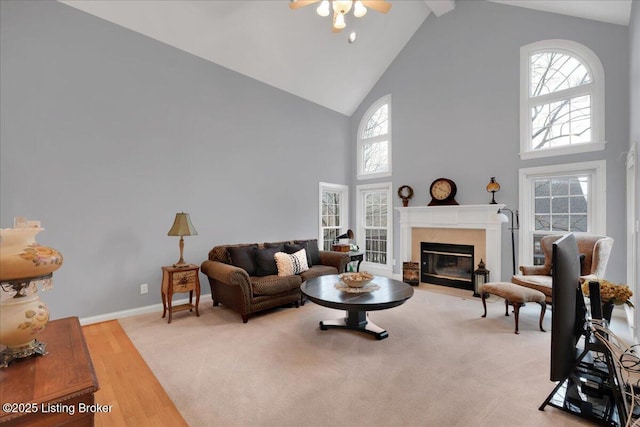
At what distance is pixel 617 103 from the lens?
3.76 meters

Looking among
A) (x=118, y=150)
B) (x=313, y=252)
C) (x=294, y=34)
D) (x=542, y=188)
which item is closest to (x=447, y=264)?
(x=542, y=188)

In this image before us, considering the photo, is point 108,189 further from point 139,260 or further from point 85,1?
point 85,1

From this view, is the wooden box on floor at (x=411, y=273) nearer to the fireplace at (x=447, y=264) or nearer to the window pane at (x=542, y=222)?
the fireplace at (x=447, y=264)

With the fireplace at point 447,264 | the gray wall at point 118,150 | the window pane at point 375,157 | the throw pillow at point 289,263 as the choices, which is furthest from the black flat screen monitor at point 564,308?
the window pane at point 375,157

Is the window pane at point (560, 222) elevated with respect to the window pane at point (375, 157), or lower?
lower

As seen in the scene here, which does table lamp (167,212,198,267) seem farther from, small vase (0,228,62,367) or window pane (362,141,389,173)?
window pane (362,141,389,173)

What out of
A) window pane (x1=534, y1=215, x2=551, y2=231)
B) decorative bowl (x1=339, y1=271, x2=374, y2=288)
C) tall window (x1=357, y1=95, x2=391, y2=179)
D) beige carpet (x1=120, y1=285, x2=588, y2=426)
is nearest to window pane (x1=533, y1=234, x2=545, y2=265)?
window pane (x1=534, y1=215, x2=551, y2=231)

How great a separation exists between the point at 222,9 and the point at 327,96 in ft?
8.51

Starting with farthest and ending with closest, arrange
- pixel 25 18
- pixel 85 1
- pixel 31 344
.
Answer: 1. pixel 85 1
2. pixel 25 18
3. pixel 31 344

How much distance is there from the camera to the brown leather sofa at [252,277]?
356 centimetres

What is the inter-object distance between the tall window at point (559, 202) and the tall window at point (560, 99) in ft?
0.92

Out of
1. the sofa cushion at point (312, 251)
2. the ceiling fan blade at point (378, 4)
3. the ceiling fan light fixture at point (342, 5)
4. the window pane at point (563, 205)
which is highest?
the ceiling fan blade at point (378, 4)

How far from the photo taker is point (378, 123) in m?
6.53

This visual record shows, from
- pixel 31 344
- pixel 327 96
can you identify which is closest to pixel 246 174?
pixel 327 96
